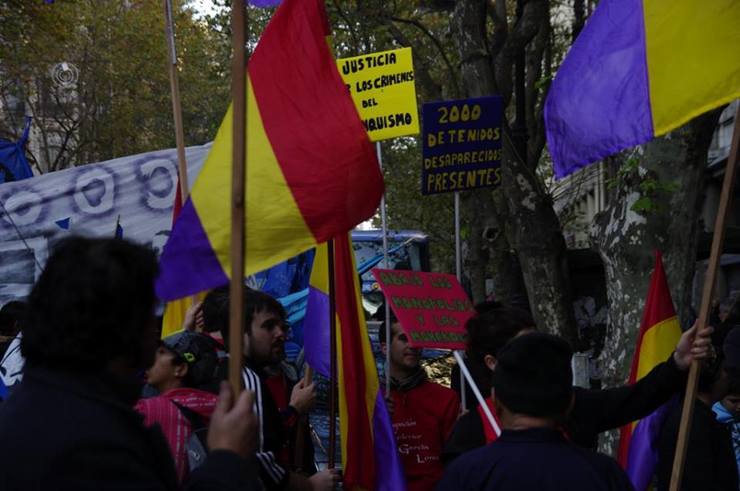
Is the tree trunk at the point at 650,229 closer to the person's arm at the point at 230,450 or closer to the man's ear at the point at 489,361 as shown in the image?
the man's ear at the point at 489,361

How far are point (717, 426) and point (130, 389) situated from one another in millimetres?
2731

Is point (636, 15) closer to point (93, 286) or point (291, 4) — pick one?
point (291, 4)

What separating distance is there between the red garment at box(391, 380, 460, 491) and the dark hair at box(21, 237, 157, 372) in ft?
10.1

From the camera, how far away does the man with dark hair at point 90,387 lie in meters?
1.97

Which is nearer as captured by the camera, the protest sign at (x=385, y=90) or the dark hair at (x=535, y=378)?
the dark hair at (x=535, y=378)

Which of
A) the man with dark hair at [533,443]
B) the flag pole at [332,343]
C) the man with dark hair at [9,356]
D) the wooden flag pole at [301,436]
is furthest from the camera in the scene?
the man with dark hair at [9,356]

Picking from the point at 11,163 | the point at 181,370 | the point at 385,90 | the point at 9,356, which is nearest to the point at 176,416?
the point at 181,370

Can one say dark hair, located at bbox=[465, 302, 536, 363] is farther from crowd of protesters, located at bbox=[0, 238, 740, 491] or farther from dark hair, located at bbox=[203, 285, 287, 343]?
dark hair, located at bbox=[203, 285, 287, 343]

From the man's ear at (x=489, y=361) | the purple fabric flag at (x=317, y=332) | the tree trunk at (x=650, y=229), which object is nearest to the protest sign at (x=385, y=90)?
the tree trunk at (x=650, y=229)

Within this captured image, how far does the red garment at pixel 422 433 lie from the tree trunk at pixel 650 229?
7.37 ft

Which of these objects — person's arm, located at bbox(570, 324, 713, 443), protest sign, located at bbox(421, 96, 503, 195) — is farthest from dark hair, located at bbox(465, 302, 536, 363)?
protest sign, located at bbox(421, 96, 503, 195)

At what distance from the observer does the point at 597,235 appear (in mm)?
7496

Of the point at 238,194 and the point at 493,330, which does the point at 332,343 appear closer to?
the point at 493,330

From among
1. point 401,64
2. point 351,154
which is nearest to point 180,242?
point 351,154
